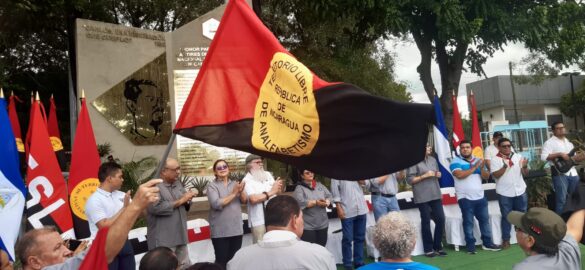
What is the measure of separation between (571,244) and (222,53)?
7.52 feet

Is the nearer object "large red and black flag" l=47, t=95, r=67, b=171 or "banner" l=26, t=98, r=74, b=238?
"banner" l=26, t=98, r=74, b=238

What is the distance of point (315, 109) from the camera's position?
301cm

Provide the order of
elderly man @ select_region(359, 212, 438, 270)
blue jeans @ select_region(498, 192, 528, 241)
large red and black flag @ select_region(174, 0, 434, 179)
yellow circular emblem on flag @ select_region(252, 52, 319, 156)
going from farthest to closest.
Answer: blue jeans @ select_region(498, 192, 528, 241) → yellow circular emblem on flag @ select_region(252, 52, 319, 156) → large red and black flag @ select_region(174, 0, 434, 179) → elderly man @ select_region(359, 212, 438, 270)

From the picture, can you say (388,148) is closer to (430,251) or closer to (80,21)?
(430,251)

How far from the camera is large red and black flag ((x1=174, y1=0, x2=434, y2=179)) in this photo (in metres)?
2.81

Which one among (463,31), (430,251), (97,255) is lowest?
(430,251)

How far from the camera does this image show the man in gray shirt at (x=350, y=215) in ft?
22.2

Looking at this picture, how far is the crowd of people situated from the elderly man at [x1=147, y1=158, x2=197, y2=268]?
11mm

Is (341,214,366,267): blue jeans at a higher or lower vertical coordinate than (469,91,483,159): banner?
lower

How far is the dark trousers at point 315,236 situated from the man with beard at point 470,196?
242 centimetres

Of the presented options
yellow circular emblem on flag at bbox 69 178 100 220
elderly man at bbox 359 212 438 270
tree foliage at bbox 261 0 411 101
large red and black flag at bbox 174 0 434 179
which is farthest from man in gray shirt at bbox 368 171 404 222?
tree foliage at bbox 261 0 411 101

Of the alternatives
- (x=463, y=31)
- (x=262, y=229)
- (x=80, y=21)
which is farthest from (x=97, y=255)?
(x=463, y=31)

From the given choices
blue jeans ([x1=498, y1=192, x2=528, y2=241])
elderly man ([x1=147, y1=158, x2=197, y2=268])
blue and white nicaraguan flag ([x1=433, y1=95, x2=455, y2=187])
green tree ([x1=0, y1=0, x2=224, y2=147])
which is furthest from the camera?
green tree ([x1=0, y1=0, x2=224, y2=147])

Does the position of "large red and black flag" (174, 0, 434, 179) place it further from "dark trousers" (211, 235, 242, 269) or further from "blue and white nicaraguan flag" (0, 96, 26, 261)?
"dark trousers" (211, 235, 242, 269)
